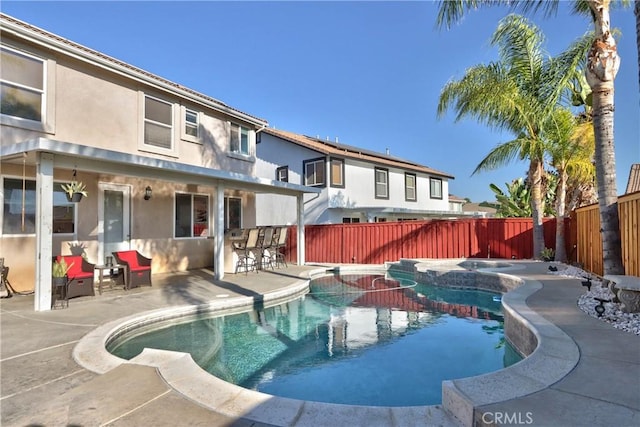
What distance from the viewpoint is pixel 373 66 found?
1950 cm

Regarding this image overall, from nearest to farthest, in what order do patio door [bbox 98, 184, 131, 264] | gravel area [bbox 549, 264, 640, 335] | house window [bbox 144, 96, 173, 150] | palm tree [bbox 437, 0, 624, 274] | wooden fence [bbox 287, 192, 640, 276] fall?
1. gravel area [bbox 549, 264, 640, 335]
2. palm tree [bbox 437, 0, 624, 274]
3. patio door [bbox 98, 184, 131, 264]
4. house window [bbox 144, 96, 173, 150]
5. wooden fence [bbox 287, 192, 640, 276]

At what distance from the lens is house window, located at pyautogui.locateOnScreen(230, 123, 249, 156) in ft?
45.3

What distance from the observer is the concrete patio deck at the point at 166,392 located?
2.71 metres

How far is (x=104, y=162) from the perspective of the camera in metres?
7.44

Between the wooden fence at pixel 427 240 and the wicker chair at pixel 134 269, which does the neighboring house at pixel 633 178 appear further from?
the wicker chair at pixel 134 269

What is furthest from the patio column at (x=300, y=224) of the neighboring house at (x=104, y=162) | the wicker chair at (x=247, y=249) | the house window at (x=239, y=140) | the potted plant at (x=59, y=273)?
the potted plant at (x=59, y=273)

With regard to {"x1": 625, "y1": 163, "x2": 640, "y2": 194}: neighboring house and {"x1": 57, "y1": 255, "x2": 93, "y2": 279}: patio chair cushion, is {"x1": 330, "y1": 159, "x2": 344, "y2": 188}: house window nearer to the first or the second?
{"x1": 57, "y1": 255, "x2": 93, "y2": 279}: patio chair cushion

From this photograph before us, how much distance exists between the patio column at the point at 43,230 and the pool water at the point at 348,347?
2.16 m

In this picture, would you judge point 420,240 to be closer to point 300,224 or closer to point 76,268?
point 300,224

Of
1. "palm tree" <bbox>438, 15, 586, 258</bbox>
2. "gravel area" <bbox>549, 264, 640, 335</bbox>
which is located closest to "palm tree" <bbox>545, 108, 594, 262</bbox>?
"palm tree" <bbox>438, 15, 586, 258</bbox>

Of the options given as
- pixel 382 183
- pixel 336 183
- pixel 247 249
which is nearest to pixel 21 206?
pixel 247 249

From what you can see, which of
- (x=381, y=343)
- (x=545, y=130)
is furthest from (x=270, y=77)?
(x=381, y=343)

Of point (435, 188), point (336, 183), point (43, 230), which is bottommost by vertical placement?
point (43, 230)

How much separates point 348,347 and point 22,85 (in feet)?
30.3
